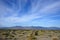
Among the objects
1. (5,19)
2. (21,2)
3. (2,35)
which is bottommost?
(2,35)

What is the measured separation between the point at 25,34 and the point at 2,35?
42 cm

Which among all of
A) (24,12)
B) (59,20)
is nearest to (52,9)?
(59,20)

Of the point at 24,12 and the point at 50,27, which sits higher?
the point at 24,12

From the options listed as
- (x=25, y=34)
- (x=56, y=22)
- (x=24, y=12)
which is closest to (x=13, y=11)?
(x=24, y=12)

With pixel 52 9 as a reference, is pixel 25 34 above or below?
below

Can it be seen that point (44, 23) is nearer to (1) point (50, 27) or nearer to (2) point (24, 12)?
(1) point (50, 27)

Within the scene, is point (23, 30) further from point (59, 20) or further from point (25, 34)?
point (59, 20)

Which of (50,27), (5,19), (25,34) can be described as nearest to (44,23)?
(50,27)

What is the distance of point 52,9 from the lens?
436 centimetres

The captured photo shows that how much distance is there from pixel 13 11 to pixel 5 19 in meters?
0.21

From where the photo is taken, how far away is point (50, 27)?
4.33 m

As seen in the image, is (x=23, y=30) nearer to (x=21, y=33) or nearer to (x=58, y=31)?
(x=21, y=33)

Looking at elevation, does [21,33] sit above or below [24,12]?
below

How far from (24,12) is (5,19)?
0.37m
